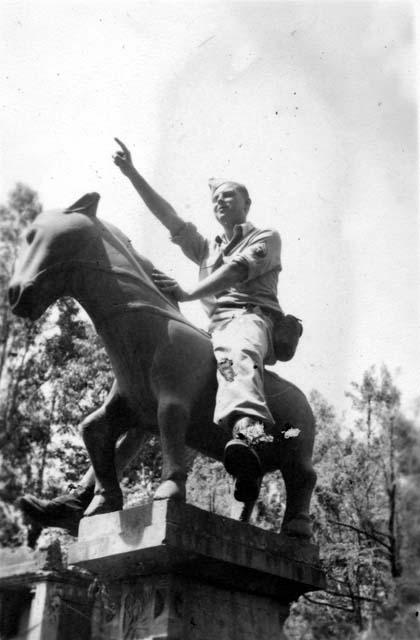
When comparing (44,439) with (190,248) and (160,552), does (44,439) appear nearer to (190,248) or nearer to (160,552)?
(190,248)

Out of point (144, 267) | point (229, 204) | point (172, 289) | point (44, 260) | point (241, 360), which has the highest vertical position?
point (229, 204)

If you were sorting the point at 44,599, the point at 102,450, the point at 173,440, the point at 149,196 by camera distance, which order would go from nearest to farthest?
the point at 173,440 → the point at 102,450 → the point at 149,196 → the point at 44,599

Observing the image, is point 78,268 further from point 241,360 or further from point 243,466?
point 243,466

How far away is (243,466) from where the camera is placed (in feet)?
14.9

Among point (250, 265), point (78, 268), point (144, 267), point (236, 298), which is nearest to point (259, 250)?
point (250, 265)

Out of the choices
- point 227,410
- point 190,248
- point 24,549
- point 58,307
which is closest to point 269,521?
point 24,549

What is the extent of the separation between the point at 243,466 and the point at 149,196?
2468 millimetres

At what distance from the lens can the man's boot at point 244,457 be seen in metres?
4.48

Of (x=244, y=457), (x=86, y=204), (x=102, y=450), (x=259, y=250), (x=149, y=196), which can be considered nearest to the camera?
(x=244, y=457)

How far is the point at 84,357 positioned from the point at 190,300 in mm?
12215

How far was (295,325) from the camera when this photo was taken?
588 cm

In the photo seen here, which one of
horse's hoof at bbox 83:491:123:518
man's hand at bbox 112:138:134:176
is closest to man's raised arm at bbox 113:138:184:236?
man's hand at bbox 112:138:134:176

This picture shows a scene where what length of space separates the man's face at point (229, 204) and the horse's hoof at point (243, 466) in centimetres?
217

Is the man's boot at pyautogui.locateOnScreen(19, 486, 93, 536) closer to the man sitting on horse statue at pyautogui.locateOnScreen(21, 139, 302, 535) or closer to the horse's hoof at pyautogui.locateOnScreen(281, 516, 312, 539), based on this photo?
the man sitting on horse statue at pyautogui.locateOnScreen(21, 139, 302, 535)
